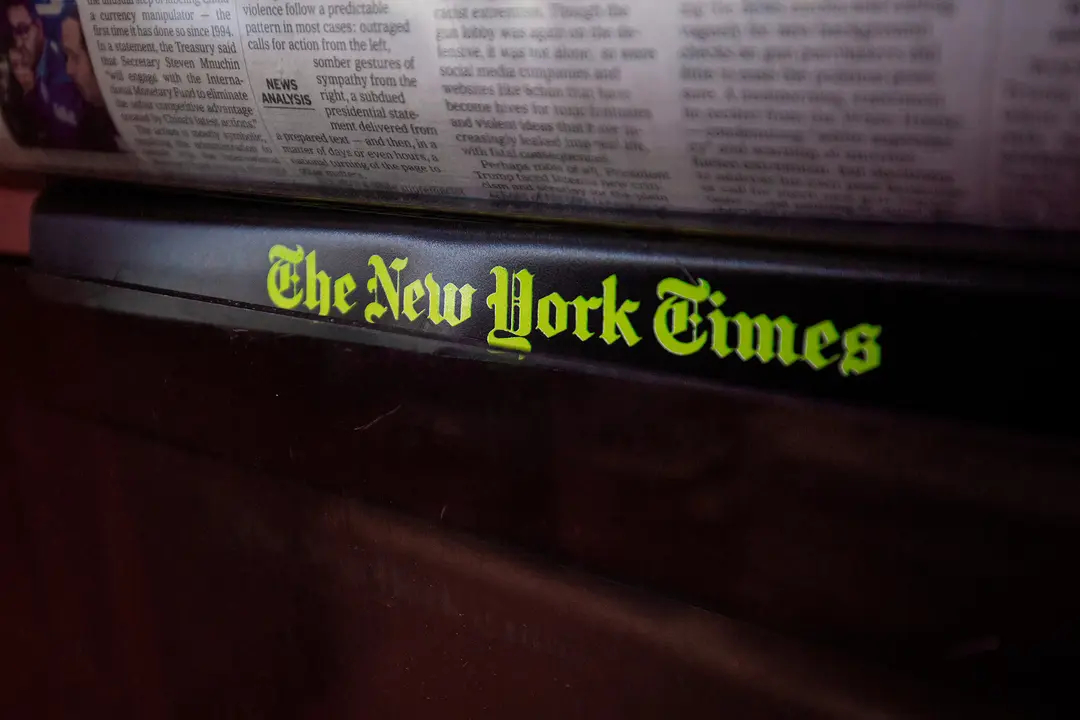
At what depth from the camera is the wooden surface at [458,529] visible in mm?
197

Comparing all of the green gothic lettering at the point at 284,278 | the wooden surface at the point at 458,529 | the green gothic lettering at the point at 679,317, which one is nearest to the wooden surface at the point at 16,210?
the wooden surface at the point at 458,529

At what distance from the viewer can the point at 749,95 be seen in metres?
0.18

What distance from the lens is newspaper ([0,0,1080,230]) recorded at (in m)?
0.17

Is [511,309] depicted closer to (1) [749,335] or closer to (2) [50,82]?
(1) [749,335]

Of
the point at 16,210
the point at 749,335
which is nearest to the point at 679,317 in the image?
the point at 749,335

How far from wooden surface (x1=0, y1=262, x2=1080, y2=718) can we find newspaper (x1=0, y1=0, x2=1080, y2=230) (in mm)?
54

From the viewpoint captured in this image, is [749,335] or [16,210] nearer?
[749,335]

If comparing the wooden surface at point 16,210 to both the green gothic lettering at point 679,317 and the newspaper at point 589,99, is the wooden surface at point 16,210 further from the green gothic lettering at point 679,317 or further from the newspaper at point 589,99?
the green gothic lettering at point 679,317

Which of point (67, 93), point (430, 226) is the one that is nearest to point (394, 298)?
point (430, 226)

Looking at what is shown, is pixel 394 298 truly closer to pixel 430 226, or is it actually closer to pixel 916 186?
pixel 430 226

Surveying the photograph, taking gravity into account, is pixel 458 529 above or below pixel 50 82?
below

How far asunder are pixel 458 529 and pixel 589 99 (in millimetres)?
137

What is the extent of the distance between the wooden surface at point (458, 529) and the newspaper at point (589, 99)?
0.05 meters

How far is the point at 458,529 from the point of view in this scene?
0.86 feet
